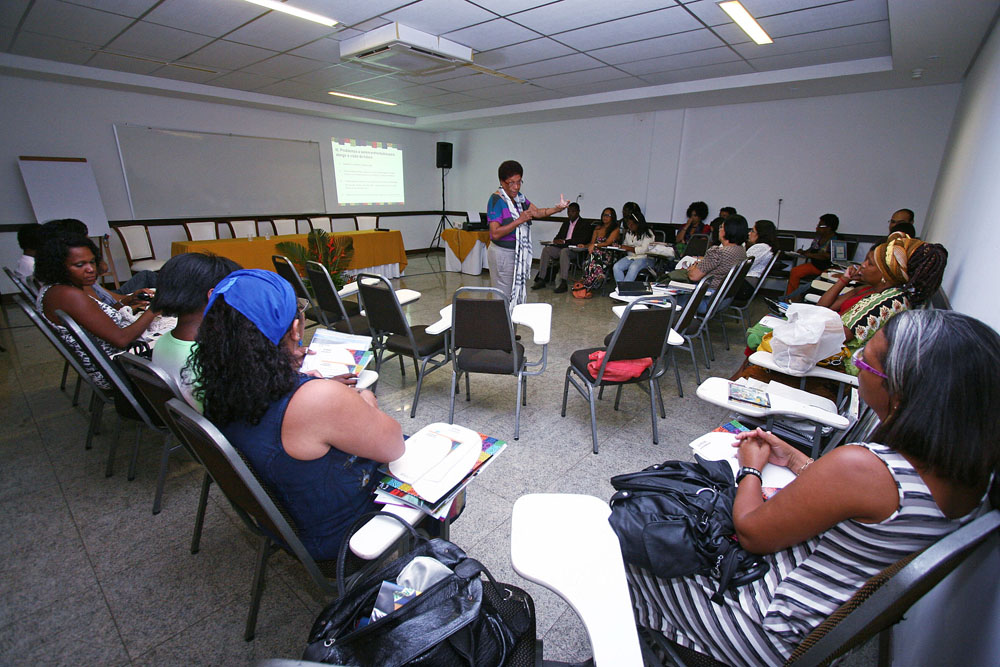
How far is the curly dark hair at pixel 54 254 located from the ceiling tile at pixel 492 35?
3.30 m

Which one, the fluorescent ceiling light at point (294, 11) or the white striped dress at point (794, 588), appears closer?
the white striped dress at point (794, 588)

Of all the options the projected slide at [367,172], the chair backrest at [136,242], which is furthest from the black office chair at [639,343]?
the projected slide at [367,172]

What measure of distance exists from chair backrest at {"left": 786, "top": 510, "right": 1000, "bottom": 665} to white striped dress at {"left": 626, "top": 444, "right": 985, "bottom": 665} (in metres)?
0.08

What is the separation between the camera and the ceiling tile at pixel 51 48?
3.98 metres

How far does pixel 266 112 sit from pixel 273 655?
8.44 m

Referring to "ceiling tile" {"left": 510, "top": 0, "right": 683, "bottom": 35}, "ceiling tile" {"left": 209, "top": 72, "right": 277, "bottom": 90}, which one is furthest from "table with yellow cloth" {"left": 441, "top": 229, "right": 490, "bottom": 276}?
"ceiling tile" {"left": 510, "top": 0, "right": 683, "bottom": 35}

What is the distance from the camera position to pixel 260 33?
12.7 feet

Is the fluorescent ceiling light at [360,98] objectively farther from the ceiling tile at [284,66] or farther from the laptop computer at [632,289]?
the laptop computer at [632,289]

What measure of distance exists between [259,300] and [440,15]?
352cm

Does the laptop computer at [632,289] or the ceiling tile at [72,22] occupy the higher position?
the ceiling tile at [72,22]

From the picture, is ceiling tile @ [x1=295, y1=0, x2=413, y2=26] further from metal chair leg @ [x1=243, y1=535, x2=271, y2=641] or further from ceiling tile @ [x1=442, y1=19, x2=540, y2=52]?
metal chair leg @ [x1=243, y1=535, x2=271, y2=641]

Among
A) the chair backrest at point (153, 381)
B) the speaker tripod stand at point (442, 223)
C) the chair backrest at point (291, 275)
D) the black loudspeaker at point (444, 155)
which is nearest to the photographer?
the chair backrest at point (153, 381)

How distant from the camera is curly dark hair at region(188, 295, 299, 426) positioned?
98 cm

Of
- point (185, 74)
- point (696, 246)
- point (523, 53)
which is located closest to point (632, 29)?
point (523, 53)
